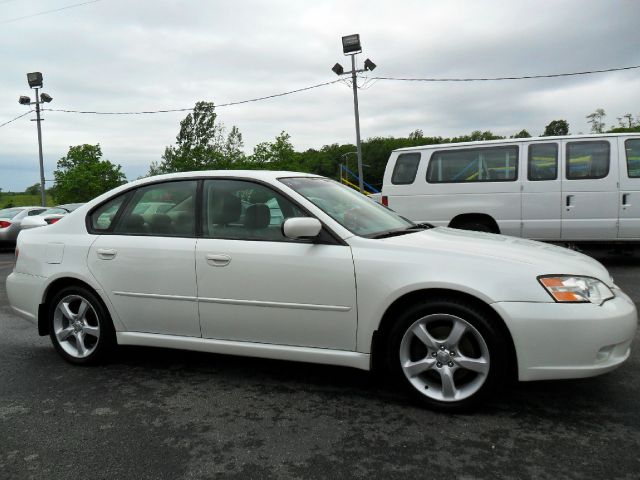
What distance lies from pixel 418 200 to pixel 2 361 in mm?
6699

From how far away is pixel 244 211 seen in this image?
3.68 m

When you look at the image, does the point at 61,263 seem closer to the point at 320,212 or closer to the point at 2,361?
the point at 2,361

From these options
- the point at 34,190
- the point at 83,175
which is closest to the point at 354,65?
the point at 83,175

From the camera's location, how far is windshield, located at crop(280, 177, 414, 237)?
3564 mm

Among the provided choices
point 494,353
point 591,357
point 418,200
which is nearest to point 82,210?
point 494,353

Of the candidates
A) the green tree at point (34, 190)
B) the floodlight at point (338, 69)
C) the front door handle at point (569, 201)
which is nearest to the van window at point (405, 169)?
the front door handle at point (569, 201)

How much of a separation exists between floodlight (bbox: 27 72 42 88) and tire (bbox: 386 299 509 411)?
27.8m

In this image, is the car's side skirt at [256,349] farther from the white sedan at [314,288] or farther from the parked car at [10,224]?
the parked car at [10,224]

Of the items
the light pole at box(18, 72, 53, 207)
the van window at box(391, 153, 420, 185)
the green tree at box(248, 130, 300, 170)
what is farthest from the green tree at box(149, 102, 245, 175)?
the van window at box(391, 153, 420, 185)

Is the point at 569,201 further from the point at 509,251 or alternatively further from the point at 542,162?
the point at 509,251

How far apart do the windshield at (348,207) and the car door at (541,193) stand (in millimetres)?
5164

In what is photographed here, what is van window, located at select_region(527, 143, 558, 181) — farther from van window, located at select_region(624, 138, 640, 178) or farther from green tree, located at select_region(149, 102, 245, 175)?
green tree, located at select_region(149, 102, 245, 175)

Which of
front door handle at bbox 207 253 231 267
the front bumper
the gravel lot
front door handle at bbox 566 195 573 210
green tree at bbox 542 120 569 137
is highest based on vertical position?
green tree at bbox 542 120 569 137

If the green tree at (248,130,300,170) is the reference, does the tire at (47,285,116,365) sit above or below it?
below
